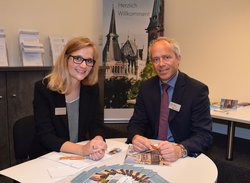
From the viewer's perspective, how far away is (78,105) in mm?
2160

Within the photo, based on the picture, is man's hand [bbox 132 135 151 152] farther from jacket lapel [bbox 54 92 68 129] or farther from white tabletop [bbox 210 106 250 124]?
white tabletop [bbox 210 106 250 124]

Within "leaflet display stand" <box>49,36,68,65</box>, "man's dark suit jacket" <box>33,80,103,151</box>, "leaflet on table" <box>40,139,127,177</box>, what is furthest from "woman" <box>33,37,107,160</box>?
"leaflet display stand" <box>49,36,68,65</box>

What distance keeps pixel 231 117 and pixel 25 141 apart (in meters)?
2.13

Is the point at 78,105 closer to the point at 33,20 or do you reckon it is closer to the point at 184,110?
the point at 184,110

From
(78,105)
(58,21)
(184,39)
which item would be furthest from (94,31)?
(78,105)

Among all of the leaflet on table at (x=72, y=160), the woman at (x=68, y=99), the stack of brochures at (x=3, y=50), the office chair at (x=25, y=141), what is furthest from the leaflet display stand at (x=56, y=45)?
the leaflet on table at (x=72, y=160)

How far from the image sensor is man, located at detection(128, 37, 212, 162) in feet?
6.88

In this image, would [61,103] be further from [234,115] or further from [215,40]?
[215,40]

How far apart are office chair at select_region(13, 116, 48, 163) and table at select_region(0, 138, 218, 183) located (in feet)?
1.45

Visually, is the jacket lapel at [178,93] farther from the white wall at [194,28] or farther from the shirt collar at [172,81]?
the white wall at [194,28]

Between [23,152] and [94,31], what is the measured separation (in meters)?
2.77

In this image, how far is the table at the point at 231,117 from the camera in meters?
3.01

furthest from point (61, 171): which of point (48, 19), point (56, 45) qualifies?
point (48, 19)

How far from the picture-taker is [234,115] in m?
3.13
